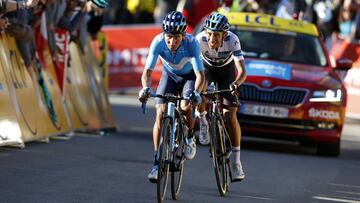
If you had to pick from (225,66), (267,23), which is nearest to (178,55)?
(225,66)

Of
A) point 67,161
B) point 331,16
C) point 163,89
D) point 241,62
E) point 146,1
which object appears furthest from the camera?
point 146,1

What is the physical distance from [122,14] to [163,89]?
16.9m

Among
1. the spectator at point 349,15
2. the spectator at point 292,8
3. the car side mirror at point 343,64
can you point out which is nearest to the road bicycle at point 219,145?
the car side mirror at point 343,64

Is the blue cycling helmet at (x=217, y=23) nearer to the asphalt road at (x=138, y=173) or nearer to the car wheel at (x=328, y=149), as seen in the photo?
the asphalt road at (x=138, y=173)

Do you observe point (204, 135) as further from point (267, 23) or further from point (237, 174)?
point (267, 23)

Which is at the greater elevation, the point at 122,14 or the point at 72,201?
the point at 72,201

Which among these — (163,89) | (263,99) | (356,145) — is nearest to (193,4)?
(356,145)

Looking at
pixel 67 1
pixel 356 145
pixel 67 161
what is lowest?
pixel 356 145

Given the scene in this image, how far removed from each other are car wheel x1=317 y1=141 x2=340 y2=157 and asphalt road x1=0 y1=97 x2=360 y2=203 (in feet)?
0.55

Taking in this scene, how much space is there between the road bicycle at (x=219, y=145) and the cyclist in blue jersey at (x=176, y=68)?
0.87 feet

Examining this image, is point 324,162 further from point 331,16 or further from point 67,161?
point 331,16

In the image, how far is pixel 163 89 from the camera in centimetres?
1101

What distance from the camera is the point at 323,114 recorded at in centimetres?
1585

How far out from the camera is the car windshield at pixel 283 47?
1670 centimetres
